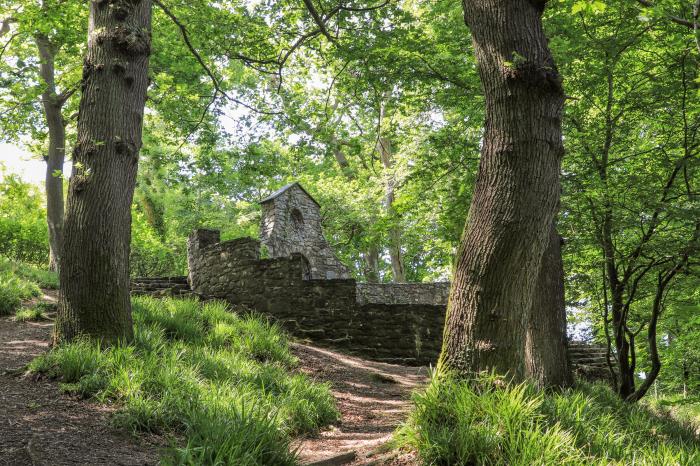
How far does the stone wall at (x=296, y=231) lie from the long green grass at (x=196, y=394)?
682 cm

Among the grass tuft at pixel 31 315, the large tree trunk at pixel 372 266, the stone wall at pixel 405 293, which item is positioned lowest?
the grass tuft at pixel 31 315

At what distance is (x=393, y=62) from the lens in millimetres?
8062

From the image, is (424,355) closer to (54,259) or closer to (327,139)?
(327,139)

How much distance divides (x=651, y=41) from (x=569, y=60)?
213 cm

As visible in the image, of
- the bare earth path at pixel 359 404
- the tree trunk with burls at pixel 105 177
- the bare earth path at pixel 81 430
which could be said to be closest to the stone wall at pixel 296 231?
the bare earth path at pixel 359 404

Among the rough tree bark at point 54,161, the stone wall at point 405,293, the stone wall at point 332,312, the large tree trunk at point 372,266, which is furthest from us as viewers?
the large tree trunk at point 372,266

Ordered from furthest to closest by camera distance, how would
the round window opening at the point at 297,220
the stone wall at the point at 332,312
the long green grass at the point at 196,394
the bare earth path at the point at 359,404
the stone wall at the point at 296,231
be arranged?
the round window opening at the point at 297,220 → the stone wall at the point at 296,231 → the stone wall at the point at 332,312 → the bare earth path at the point at 359,404 → the long green grass at the point at 196,394

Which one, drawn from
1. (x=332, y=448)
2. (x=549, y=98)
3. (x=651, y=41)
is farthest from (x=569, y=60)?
(x=332, y=448)

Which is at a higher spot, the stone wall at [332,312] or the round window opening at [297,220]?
the round window opening at [297,220]

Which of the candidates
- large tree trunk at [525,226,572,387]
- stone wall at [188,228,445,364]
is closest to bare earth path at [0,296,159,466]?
large tree trunk at [525,226,572,387]

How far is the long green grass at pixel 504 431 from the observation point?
314 cm

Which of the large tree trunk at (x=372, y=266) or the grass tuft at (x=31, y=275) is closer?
the grass tuft at (x=31, y=275)

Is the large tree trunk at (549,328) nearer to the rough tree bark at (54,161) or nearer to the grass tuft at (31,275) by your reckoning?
the grass tuft at (31,275)

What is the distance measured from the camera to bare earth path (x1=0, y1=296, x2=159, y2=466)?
304cm
